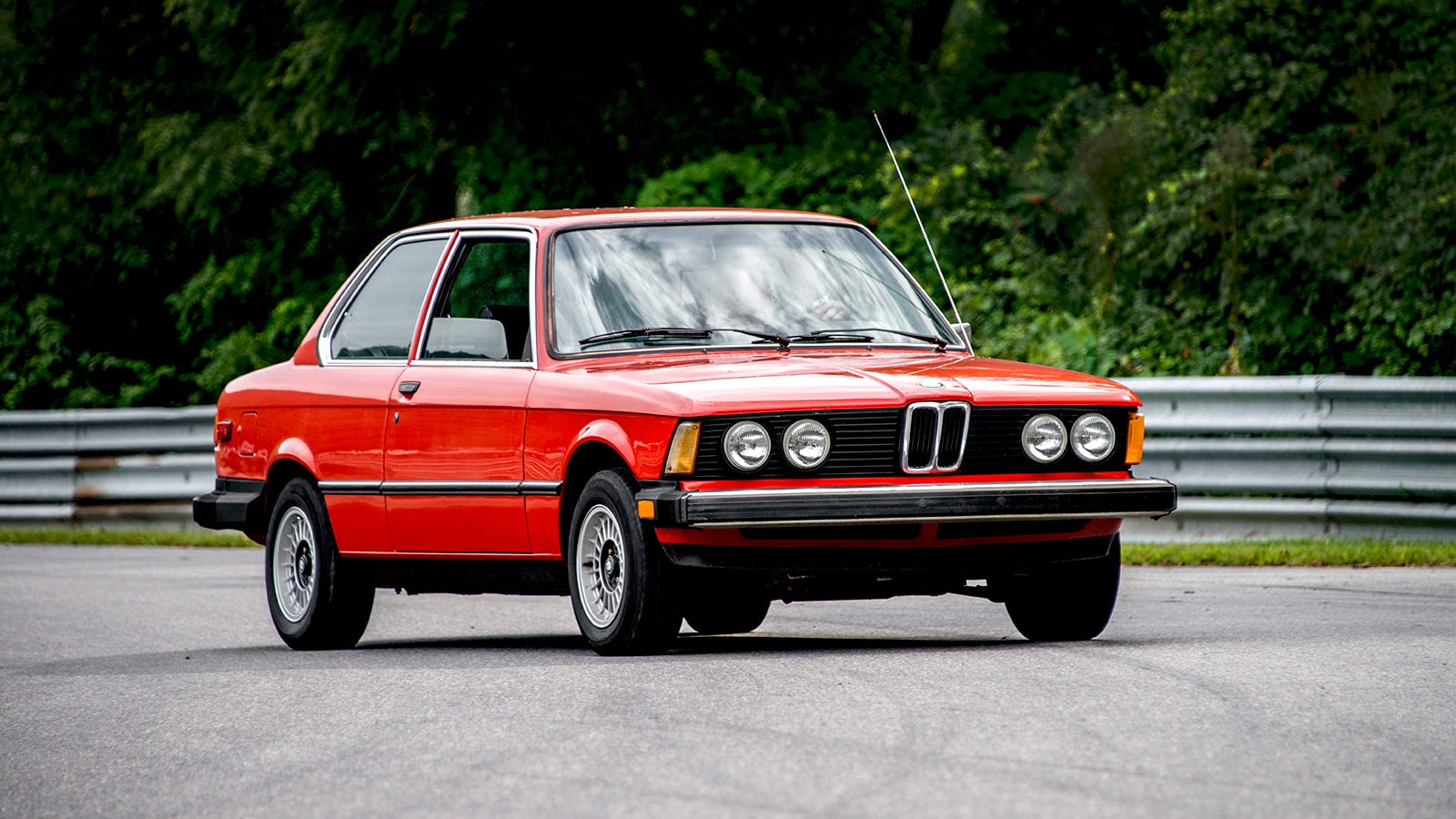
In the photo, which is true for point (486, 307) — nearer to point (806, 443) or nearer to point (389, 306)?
point (389, 306)

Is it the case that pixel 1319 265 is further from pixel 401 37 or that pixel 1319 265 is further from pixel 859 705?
pixel 859 705

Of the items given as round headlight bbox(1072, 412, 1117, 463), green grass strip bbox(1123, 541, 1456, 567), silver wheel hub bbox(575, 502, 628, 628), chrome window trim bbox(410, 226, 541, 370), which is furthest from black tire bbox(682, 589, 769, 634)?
green grass strip bbox(1123, 541, 1456, 567)

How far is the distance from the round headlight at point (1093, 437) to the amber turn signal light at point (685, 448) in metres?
1.45

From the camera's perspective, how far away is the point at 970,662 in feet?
25.1

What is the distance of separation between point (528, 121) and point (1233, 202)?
614 cm

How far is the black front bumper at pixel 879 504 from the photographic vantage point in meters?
7.63

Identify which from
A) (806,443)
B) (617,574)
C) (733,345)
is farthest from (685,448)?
(733,345)

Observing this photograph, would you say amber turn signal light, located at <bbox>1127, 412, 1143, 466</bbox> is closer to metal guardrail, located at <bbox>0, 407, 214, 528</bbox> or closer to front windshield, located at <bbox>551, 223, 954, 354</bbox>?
front windshield, located at <bbox>551, 223, 954, 354</bbox>

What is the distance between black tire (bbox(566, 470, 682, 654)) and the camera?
7.89 metres

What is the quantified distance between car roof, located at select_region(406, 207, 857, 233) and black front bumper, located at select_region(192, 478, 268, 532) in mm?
1582

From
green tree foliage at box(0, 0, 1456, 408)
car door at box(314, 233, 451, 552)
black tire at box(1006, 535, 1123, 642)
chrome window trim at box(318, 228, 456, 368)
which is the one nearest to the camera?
black tire at box(1006, 535, 1123, 642)

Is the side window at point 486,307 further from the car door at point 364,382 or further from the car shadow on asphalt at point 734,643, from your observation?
the car shadow on asphalt at point 734,643

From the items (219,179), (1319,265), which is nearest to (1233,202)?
(1319,265)

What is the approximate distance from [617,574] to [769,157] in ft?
41.1
